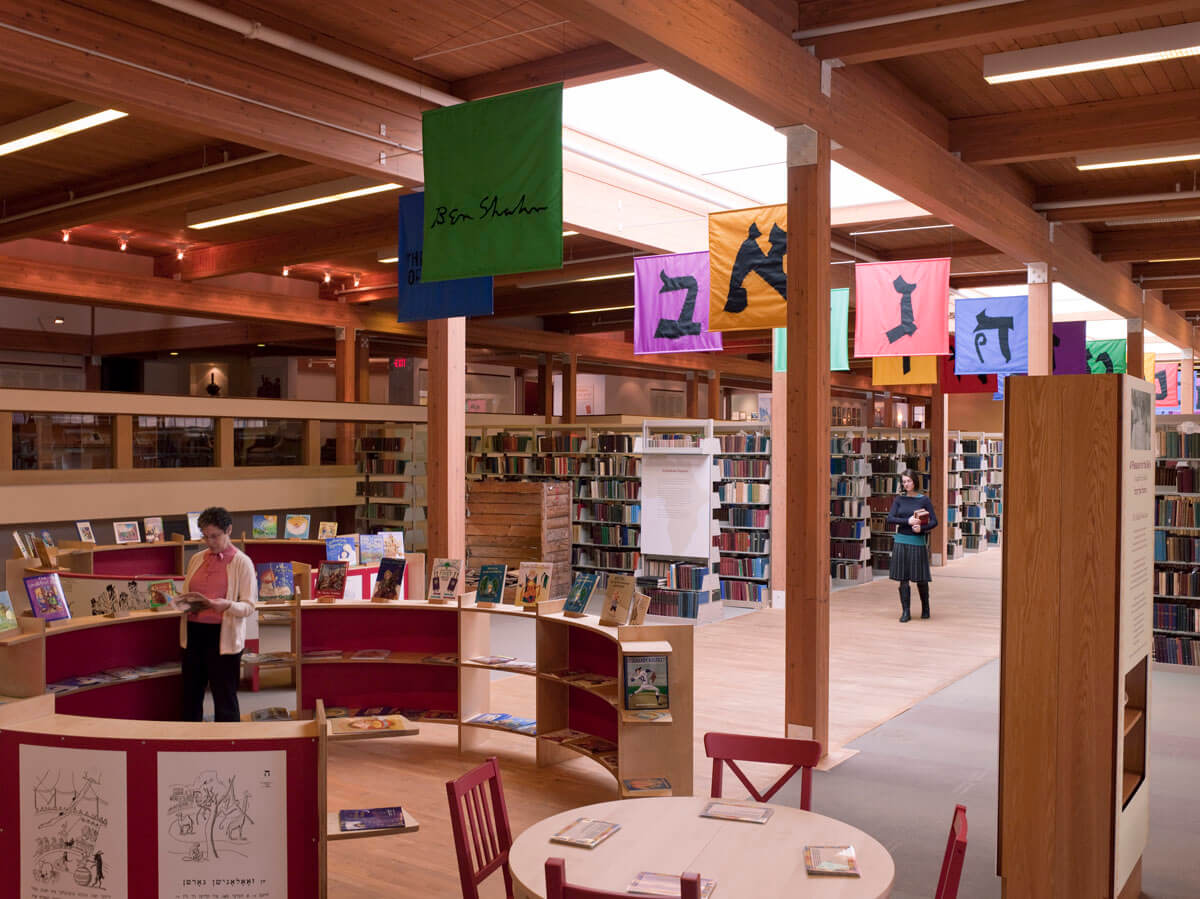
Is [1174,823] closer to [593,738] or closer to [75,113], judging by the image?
[593,738]

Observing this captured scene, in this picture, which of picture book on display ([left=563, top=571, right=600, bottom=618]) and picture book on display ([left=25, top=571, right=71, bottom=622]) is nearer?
picture book on display ([left=25, top=571, right=71, bottom=622])

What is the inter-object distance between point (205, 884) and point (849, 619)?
33.7 feet

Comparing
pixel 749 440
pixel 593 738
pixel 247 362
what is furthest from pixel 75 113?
pixel 247 362

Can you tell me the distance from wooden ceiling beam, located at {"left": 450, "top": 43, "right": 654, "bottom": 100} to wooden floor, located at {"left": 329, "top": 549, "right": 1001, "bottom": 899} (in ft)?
15.3

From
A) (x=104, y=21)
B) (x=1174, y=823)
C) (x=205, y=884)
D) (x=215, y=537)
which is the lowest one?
(x=1174, y=823)

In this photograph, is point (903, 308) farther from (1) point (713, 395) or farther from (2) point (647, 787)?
(1) point (713, 395)

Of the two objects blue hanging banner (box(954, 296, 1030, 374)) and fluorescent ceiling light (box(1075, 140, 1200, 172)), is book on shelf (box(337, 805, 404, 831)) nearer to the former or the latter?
fluorescent ceiling light (box(1075, 140, 1200, 172))

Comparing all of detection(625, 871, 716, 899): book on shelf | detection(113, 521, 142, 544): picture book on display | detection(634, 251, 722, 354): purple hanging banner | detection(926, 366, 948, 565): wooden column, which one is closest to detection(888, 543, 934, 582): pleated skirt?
detection(634, 251, 722, 354): purple hanging banner

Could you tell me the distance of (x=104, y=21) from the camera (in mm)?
6438

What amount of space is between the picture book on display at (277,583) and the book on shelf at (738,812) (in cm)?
455

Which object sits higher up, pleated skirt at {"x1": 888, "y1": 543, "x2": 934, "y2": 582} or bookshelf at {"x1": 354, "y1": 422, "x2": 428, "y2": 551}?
bookshelf at {"x1": 354, "y1": 422, "x2": 428, "y2": 551}

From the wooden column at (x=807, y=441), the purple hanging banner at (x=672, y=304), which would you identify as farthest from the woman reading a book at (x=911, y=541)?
the wooden column at (x=807, y=441)

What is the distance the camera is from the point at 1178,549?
10289mm

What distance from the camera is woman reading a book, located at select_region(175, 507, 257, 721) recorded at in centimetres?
693
